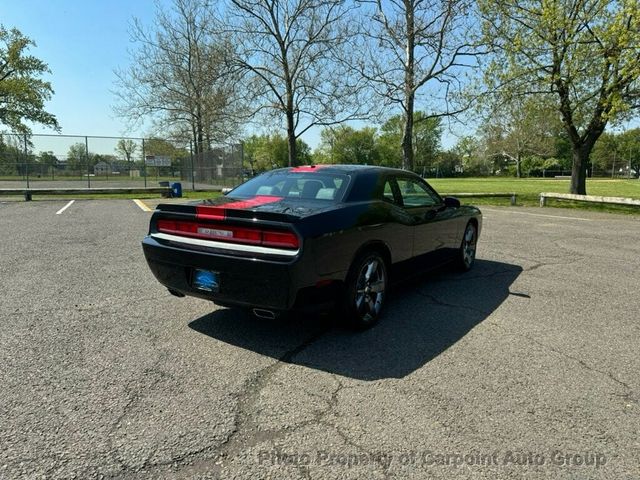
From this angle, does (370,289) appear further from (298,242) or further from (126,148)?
(126,148)

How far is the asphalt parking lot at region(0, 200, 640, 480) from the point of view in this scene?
2.24 metres

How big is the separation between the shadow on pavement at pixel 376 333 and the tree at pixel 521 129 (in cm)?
1695

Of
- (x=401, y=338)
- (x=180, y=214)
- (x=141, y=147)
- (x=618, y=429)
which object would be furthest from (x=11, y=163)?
(x=618, y=429)

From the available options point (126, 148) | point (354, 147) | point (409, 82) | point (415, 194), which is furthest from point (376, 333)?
point (354, 147)

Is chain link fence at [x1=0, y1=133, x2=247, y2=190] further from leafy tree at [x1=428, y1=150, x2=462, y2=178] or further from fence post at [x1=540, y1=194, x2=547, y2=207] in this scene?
leafy tree at [x1=428, y1=150, x2=462, y2=178]

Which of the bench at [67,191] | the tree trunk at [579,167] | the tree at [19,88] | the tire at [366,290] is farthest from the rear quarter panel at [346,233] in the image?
the tree at [19,88]

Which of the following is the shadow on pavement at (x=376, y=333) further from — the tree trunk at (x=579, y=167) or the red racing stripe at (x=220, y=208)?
the tree trunk at (x=579, y=167)

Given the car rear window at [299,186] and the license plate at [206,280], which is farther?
the car rear window at [299,186]

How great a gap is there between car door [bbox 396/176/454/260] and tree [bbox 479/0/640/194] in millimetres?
13823

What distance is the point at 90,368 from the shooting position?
3.15m

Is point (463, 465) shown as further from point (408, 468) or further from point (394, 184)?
point (394, 184)

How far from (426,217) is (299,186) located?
1.55 meters

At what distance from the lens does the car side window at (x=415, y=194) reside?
16.4 feet

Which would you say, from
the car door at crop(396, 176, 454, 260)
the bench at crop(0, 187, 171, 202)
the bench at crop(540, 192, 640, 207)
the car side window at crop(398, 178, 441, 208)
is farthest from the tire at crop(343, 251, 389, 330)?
the bench at crop(0, 187, 171, 202)
